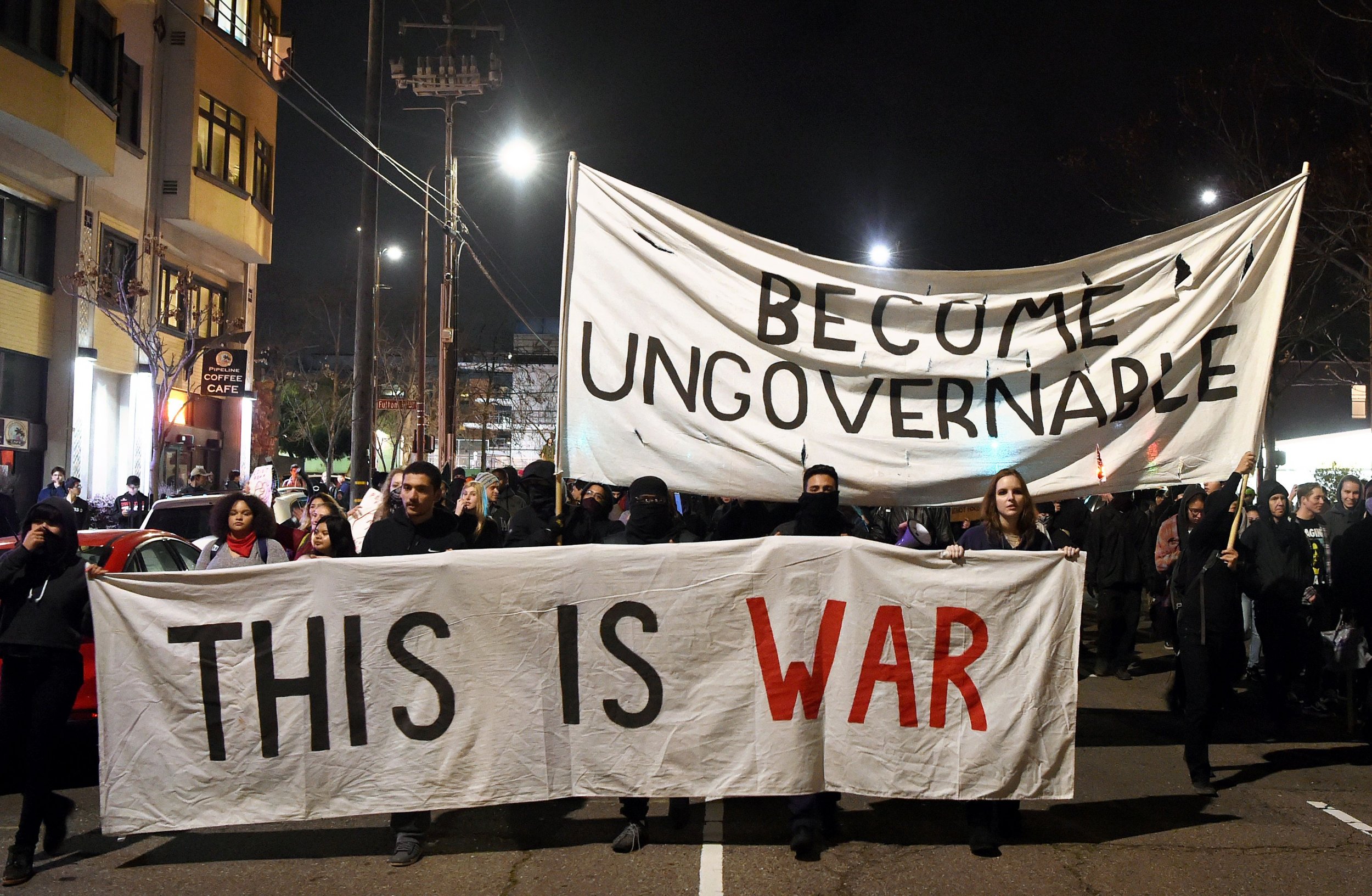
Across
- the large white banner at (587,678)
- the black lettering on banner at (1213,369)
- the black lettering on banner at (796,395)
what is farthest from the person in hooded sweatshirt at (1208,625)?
the black lettering on banner at (796,395)

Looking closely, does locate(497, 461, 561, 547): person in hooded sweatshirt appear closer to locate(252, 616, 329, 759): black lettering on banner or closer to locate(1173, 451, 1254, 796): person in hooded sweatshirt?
locate(252, 616, 329, 759): black lettering on banner

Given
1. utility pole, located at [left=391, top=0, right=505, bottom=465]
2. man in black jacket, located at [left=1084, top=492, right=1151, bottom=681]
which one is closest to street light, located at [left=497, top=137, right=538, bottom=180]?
utility pole, located at [left=391, top=0, right=505, bottom=465]

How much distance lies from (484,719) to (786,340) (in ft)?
8.88

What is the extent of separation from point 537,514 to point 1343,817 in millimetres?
5579

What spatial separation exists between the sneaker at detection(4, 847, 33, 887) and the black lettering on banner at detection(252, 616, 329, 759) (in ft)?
3.58

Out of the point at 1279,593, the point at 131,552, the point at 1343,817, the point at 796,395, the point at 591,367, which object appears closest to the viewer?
the point at 1343,817

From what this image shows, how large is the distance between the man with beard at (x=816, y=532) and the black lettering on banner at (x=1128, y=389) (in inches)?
66.4

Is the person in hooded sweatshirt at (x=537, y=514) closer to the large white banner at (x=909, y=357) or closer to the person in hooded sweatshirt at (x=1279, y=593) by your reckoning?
the large white banner at (x=909, y=357)

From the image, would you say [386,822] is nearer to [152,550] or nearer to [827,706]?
A: [827,706]

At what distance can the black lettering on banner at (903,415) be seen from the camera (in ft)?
21.9

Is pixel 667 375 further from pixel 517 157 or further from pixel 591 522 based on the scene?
pixel 517 157

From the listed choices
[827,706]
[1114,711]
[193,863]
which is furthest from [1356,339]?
[193,863]

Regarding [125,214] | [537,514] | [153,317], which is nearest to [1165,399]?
[537,514]

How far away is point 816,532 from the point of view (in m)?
6.17
